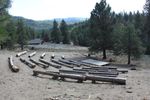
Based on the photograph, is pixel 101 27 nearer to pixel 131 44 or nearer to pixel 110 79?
pixel 131 44

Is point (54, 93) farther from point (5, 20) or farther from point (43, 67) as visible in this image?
point (5, 20)

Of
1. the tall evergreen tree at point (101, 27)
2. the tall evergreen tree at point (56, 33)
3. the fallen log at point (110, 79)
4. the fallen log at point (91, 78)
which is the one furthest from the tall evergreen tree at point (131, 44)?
the tall evergreen tree at point (56, 33)

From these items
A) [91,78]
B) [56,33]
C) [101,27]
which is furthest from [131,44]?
[56,33]

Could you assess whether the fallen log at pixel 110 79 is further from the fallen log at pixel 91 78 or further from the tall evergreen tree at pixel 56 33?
the tall evergreen tree at pixel 56 33

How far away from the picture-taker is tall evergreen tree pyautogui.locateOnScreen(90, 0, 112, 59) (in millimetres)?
49062

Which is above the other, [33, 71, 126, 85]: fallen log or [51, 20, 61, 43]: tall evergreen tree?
[51, 20, 61, 43]: tall evergreen tree

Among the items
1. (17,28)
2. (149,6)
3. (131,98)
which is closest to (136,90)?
(131,98)

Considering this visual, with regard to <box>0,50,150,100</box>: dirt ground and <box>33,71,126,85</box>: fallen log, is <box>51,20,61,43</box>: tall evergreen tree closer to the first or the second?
<box>33,71,126,85</box>: fallen log

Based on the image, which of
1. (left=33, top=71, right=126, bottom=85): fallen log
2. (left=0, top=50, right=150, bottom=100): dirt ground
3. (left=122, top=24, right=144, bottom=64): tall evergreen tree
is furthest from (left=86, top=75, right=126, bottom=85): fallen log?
(left=122, top=24, right=144, bottom=64): tall evergreen tree

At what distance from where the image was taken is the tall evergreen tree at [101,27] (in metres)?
49.1

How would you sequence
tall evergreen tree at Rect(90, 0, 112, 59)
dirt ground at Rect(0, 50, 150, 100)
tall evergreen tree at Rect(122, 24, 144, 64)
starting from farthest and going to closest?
tall evergreen tree at Rect(90, 0, 112, 59) < tall evergreen tree at Rect(122, 24, 144, 64) < dirt ground at Rect(0, 50, 150, 100)

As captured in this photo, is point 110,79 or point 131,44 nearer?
point 110,79

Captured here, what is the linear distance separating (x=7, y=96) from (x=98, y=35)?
34.4 metres

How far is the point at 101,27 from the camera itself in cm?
4997
